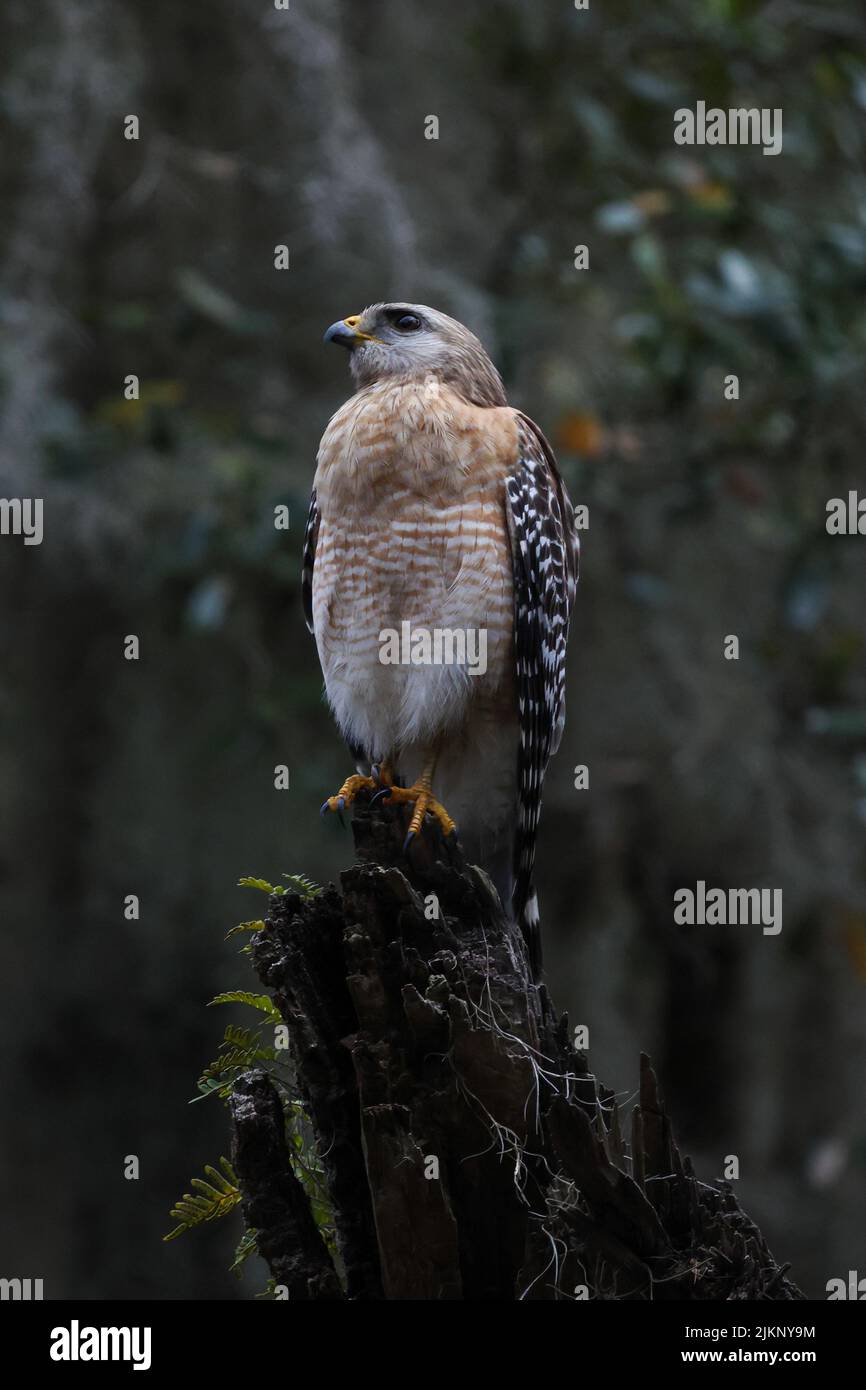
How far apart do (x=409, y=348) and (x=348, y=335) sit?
0.57 ft

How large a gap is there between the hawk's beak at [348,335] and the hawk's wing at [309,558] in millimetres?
425

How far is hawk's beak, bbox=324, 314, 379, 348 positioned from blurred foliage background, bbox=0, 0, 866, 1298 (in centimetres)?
108

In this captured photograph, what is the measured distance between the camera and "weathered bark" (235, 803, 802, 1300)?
9.09 feet

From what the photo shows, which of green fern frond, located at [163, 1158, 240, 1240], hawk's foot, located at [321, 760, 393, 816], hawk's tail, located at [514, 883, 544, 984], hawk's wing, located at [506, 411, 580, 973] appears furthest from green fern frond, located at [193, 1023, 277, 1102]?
hawk's tail, located at [514, 883, 544, 984]

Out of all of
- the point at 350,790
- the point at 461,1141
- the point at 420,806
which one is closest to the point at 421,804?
the point at 420,806

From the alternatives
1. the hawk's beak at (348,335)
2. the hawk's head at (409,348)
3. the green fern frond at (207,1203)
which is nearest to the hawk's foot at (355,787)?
the green fern frond at (207,1203)

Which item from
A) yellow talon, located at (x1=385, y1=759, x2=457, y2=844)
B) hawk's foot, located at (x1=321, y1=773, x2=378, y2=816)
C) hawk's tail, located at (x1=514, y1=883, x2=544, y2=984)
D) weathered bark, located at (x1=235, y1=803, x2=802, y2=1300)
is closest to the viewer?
weathered bark, located at (x1=235, y1=803, x2=802, y2=1300)

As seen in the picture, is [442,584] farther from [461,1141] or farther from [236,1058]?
[461,1141]

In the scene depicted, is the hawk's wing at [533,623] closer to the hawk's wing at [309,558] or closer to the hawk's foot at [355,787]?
the hawk's foot at [355,787]

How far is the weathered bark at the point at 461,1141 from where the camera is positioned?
9.09 feet

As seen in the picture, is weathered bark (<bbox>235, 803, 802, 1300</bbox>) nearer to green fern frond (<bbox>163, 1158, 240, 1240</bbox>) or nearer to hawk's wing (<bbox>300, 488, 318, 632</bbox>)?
green fern frond (<bbox>163, 1158, 240, 1240</bbox>)

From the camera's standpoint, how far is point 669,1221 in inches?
112

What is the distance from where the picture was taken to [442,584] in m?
3.95
